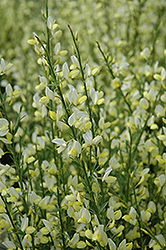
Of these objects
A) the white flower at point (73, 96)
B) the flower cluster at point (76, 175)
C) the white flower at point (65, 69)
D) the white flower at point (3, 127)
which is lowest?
the flower cluster at point (76, 175)

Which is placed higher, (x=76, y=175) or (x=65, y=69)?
(x=65, y=69)

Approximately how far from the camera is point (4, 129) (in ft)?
2.18

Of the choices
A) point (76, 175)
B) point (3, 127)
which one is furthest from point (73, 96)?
point (76, 175)

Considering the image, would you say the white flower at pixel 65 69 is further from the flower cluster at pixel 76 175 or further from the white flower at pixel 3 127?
the white flower at pixel 3 127

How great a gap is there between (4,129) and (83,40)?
1678 millimetres

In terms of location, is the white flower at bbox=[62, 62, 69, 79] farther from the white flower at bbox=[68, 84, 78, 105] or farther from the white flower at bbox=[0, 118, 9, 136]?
the white flower at bbox=[0, 118, 9, 136]

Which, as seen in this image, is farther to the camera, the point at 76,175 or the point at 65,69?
the point at 76,175

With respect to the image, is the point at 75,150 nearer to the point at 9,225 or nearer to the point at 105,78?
the point at 9,225

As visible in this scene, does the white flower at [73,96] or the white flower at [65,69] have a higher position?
the white flower at [65,69]

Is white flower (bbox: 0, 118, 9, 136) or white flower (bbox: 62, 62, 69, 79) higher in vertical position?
white flower (bbox: 62, 62, 69, 79)

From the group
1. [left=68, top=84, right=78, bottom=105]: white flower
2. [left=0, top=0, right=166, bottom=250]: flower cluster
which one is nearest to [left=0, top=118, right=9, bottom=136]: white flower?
[left=0, top=0, right=166, bottom=250]: flower cluster

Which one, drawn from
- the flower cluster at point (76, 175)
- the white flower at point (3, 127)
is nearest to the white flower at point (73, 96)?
the flower cluster at point (76, 175)

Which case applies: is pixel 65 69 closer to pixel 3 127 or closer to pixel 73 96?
pixel 73 96

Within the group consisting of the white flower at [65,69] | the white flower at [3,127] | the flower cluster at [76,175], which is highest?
the white flower at [65,69]
